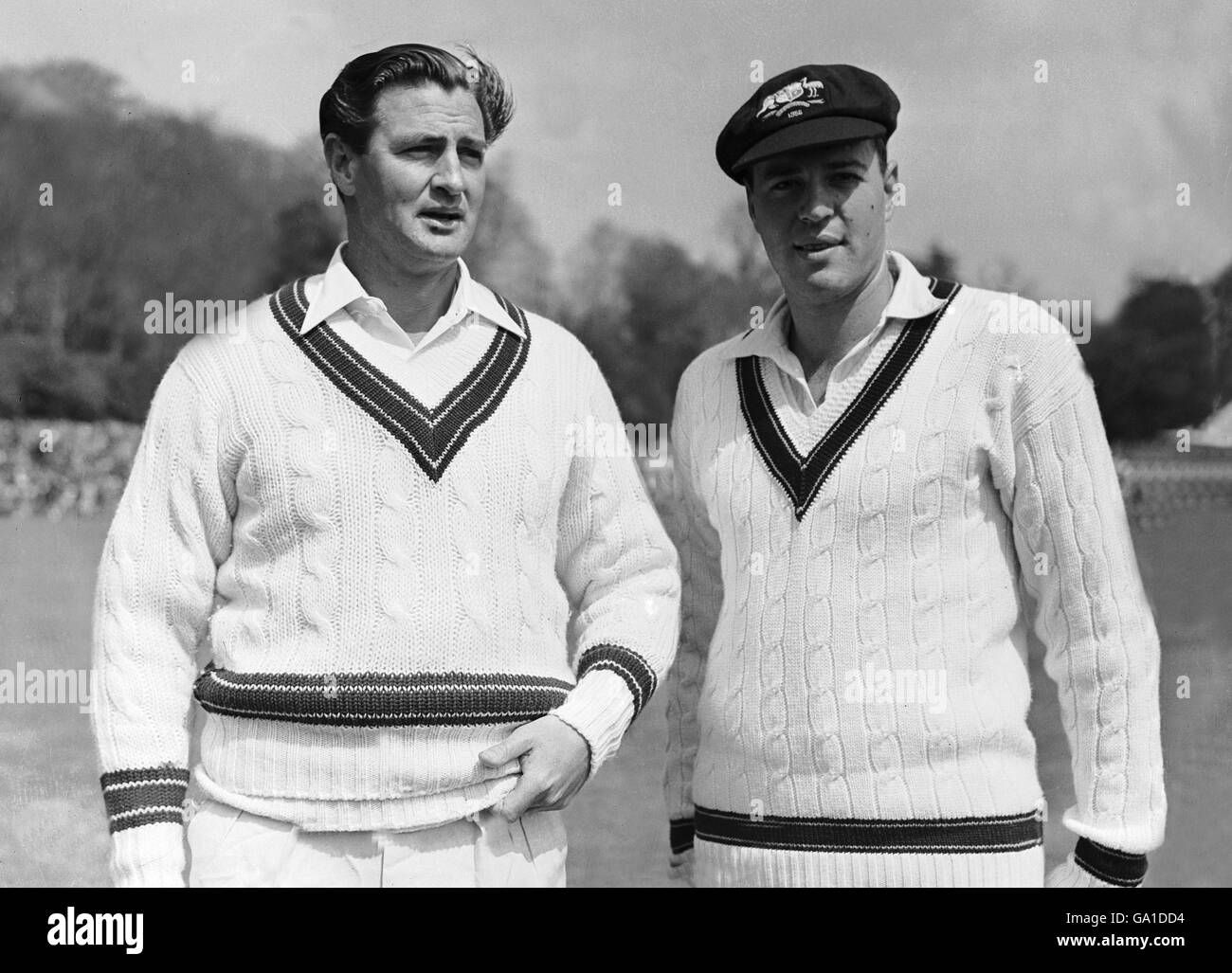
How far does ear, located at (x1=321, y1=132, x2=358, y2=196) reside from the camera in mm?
1949

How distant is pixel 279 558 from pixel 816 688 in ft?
2.37

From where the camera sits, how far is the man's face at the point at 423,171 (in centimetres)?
189

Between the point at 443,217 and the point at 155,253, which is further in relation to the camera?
the point at 155,253

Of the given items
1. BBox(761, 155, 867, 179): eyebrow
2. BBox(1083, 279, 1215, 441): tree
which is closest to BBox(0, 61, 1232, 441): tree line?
BBox(1083, 279, 1215, 441): tree

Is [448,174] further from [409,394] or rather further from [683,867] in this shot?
[683,867]

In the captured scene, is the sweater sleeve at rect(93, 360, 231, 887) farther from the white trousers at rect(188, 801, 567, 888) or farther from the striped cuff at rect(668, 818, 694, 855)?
the striped cuff at rect(668, 818, 694, 855)

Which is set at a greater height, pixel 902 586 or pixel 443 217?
pixel 443 217

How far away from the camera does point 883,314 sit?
202 cm

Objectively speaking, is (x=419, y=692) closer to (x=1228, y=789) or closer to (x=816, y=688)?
(x=816, y=688)

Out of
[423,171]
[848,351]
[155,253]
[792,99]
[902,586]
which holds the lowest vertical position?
[902,586]

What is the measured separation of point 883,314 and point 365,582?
31.5 inches

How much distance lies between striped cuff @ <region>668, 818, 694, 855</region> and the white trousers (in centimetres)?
40
